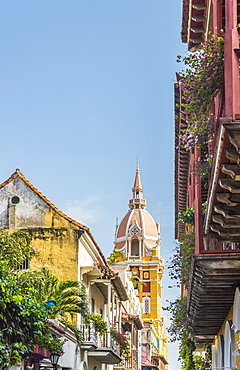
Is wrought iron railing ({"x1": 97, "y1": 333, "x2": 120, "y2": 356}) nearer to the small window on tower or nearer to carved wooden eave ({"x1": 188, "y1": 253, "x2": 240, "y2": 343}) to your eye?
carved wooden eave ({"x1": 188, "y1": 253, "x2": 240, "y2": 343})

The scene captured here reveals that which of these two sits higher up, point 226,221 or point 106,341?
point 226,221

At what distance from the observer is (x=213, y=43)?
24.7 ft

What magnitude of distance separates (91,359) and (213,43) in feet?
66.6

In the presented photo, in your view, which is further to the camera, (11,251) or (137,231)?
(137,231)

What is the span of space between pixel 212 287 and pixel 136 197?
90429 millimetres

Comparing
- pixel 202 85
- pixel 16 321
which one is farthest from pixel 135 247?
pixel 202 85

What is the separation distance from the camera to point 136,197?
10106 cm

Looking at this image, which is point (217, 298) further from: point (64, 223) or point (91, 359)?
point (91, 359)

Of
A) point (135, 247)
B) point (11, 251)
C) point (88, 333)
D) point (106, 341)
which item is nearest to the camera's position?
point (11, 251)

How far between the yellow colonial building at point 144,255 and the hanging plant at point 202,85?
7828cm

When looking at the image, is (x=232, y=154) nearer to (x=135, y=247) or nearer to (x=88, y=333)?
(x=88, y=333)

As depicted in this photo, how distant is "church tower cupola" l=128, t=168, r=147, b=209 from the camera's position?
9988 cm

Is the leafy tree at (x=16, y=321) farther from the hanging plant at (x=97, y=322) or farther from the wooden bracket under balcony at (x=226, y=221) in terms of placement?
the hanging plant at (x=97, y=322)

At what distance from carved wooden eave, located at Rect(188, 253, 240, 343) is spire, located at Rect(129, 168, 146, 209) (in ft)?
279
